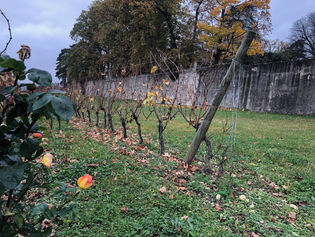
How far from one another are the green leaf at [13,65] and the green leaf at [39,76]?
3 centimetres

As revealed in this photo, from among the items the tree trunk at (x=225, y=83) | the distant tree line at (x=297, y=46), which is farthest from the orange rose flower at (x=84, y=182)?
the distant tree line at (x=297, y=46)

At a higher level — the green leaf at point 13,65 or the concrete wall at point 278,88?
the concrete wall at point 278,88

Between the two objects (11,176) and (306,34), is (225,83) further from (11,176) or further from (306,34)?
(306,34)

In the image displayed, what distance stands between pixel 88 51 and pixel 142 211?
24.2 metres

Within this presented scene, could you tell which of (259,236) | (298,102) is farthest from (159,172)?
(298,102)

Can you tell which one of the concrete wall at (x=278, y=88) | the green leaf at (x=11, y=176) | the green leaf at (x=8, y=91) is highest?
the concrete wall at (x=278, y=88)

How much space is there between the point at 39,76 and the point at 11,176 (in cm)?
34

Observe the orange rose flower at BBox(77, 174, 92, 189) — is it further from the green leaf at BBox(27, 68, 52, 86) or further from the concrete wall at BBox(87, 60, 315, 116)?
the concrete wall at BBox(87, 60, 315, 116)

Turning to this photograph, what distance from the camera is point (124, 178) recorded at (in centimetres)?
257

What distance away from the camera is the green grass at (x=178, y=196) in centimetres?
177

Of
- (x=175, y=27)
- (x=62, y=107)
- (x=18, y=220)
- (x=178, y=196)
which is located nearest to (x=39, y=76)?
(x=62, y=107)

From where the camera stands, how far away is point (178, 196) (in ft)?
7.37

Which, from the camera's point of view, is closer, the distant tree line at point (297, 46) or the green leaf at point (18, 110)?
the green leaf at point (18, 110)

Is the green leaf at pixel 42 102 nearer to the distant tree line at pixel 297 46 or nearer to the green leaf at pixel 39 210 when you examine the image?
the green leaf at pixel 39 210
